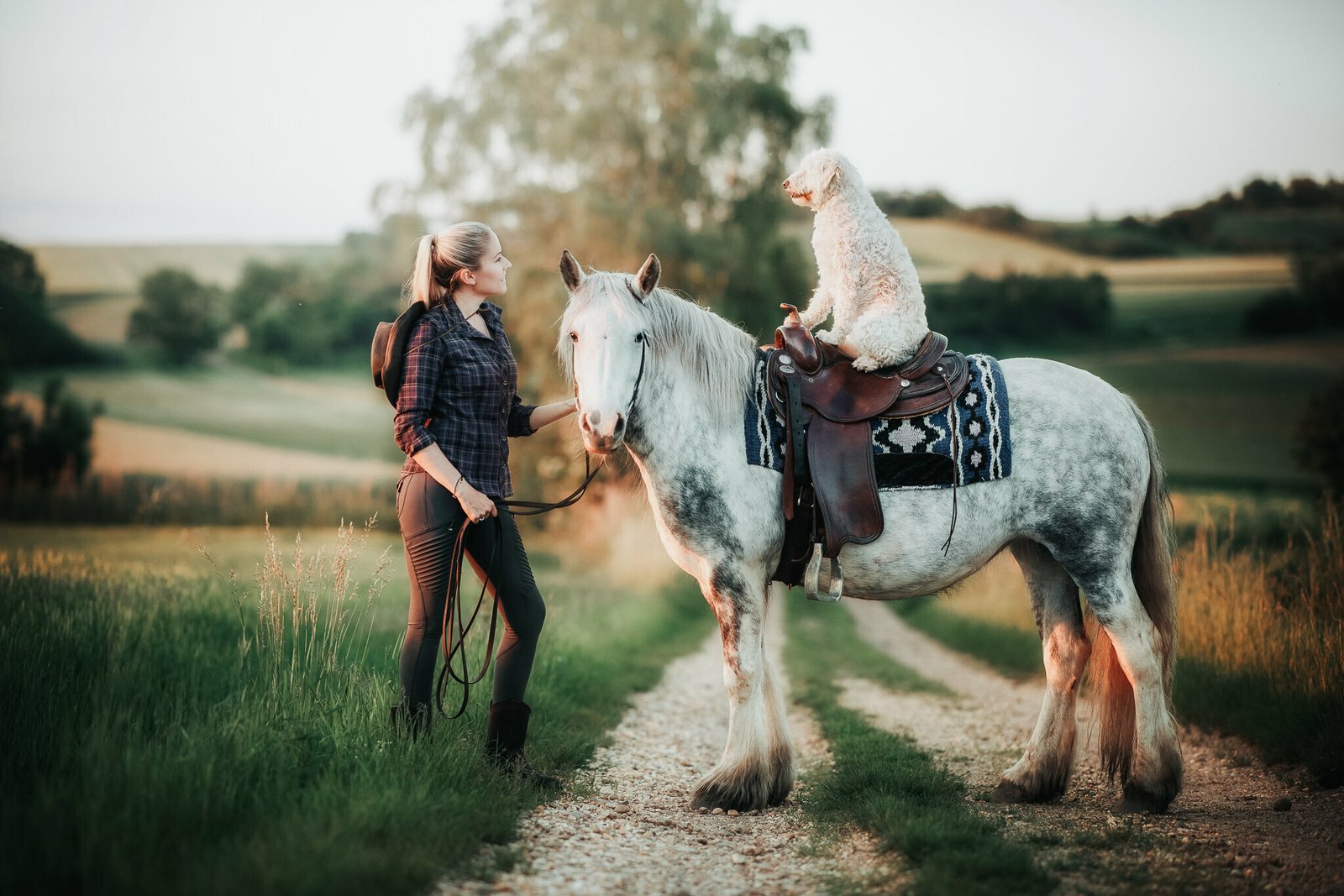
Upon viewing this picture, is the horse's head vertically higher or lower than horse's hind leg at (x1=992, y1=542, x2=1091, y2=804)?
higher

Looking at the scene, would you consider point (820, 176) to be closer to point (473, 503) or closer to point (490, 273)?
point (490, 273)

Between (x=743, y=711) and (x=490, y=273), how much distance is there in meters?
2.39

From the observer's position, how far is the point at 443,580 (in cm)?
374

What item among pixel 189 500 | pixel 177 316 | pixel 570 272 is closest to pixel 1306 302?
pixel 570 272

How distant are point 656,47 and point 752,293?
661 centimetres

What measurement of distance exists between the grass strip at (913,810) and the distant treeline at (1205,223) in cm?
1309

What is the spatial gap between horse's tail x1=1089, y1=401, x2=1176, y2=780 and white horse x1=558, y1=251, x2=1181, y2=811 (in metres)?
0.02

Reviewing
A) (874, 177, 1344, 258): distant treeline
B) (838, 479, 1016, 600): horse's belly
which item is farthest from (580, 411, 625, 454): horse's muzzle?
(874, 177, 1344, 258): distant treeline

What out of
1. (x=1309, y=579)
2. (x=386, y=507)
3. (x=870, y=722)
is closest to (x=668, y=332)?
(x=870, y=722)

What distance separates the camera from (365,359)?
22.6m

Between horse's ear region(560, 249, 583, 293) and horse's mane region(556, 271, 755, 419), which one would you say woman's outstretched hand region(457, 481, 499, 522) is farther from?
horse's ear region(560, 249, 583, 293)

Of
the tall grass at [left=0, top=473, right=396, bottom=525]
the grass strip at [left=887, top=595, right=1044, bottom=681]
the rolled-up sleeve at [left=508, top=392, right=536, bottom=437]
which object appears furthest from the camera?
the tall grass at [left=0, top=473, right=396, bottom=525]

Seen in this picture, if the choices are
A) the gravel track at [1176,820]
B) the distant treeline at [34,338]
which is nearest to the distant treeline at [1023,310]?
the gravel track at [1176,820]

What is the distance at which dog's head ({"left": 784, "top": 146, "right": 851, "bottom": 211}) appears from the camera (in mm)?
4258
